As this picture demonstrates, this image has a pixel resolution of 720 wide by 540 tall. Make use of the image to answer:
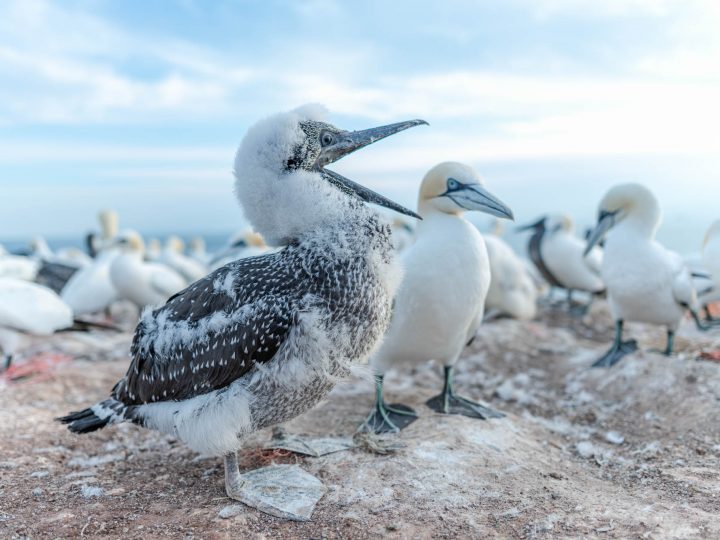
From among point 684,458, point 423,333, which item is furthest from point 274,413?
point 684,458

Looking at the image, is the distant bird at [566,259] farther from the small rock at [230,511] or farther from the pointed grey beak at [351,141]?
the small rock at [230,511]

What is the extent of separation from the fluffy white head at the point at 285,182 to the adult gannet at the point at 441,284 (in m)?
1.11

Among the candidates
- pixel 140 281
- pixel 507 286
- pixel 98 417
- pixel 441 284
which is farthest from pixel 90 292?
pixel 441 284

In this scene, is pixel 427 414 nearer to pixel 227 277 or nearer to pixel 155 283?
pixel 227 277

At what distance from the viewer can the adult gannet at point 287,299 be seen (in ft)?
9.60

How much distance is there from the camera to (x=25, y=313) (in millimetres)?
6438

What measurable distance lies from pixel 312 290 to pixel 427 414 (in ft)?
6.62

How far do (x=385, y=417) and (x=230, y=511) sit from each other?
1484mm

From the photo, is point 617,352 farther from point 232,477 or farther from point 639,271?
point 232,477

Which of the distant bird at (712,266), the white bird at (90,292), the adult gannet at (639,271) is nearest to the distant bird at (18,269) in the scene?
the white bird at (90,292)

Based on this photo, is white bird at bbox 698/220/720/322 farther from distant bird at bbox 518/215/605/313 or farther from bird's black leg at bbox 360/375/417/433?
bird's black leg at bbox 360/375/417/433

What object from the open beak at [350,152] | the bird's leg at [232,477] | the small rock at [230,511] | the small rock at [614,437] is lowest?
the small rock at [614,437]

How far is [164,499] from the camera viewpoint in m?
3.34

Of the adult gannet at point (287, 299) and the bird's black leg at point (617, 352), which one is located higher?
the adult gannet at point (287, 299)
